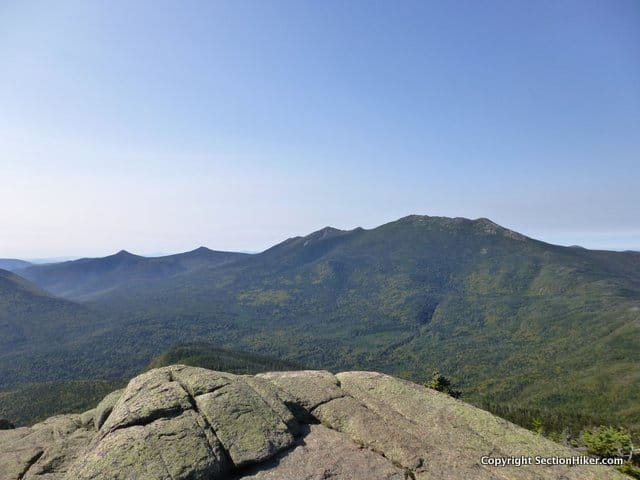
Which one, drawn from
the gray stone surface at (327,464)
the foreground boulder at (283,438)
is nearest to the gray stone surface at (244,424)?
the foreground boulder at (283,438)

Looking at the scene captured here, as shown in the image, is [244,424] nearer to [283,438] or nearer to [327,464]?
[283,438]

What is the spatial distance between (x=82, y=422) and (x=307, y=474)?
30.0 m

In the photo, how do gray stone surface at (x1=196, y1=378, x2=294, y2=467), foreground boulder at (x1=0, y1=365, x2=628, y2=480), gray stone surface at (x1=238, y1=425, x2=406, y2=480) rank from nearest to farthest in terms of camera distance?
gray stone surface at (x1=238, y1=425, x2=406, y2=480), foreground boulder at (x1=0, y1=365, x2=628, y2=480), gray stone surface at (x1=196, y1=378, x2=294, y2=467)

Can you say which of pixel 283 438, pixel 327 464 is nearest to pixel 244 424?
pixel 283 438

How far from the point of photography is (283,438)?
24.7m

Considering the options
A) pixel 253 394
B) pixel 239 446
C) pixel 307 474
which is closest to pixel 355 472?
pixel 307 474

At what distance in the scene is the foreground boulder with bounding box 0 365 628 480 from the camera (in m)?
22.0

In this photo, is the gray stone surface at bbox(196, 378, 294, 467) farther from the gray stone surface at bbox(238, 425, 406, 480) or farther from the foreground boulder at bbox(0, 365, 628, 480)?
the gray stone surface at bbox(238, 425, 406, 480)

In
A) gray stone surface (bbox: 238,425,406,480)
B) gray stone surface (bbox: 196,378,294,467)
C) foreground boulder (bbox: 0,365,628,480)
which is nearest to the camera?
gray stone surface (bbox: 238,425,406,480)

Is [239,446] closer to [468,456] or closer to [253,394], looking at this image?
[253,394]

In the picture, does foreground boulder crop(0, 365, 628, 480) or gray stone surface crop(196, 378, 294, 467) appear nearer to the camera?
foreground boulder crop(0, 365, 628, 480)

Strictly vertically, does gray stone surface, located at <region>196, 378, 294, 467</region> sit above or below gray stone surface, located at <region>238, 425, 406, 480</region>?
above

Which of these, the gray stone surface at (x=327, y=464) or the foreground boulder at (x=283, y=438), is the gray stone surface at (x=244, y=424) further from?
the gray stone surface at (x=327, y=464)

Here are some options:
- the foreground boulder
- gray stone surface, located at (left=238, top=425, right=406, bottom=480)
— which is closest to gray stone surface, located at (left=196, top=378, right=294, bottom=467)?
the foreground boulder
